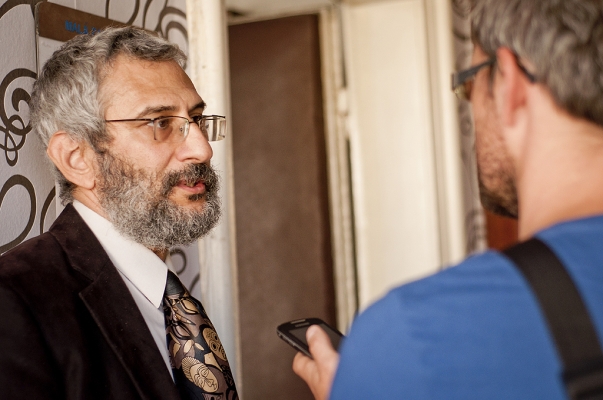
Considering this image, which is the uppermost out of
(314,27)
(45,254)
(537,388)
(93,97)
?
(314,27)

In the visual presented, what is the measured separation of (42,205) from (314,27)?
4.63 feet

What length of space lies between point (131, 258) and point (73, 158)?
0.22 m

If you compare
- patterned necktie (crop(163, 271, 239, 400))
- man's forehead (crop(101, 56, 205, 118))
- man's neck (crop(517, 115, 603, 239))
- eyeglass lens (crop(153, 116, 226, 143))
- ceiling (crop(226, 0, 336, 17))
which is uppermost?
ceiling (crop(226, 0, 336, 17))

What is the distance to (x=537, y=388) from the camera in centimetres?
53

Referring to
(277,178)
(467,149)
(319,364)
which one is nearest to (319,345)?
(319,364)

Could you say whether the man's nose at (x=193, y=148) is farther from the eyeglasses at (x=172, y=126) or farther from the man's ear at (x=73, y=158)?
the man's ear at (x=73, y=158)

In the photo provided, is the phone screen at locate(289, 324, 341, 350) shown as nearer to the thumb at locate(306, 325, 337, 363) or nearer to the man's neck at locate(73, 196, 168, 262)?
the thumb at locate(306, 325, 337, 363)

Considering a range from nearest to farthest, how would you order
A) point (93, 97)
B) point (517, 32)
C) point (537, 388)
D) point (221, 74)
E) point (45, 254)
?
point (537, 388) < point (517, 32) < point (45, 254) < point (93, 97) < point (221, 74)

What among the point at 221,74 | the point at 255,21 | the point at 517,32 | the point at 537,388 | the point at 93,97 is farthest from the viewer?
the point at 255,21

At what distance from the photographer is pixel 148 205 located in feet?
3.75

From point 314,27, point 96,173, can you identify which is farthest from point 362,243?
point 96,173

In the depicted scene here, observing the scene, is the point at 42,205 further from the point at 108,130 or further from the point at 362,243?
the point at 362,243

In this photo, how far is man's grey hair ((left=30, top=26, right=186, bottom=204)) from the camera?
3.67ft

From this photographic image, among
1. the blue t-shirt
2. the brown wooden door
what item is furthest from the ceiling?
the blue t-shirt
